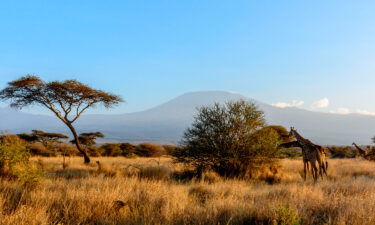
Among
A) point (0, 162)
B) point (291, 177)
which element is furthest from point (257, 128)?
point (0, 162)

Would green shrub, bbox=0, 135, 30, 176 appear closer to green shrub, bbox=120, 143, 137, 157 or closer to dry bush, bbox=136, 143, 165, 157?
green shrub, bbox=120, 143, 137, 157

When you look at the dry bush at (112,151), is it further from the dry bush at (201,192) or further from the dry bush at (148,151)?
the dry bush at (201,192)

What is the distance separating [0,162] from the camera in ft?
30.5

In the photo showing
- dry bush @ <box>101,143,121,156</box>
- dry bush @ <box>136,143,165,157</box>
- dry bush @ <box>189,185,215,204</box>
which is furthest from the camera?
dry bush @ <box>136,143,165,157</box>

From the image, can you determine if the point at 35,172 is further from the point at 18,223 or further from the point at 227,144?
the point at 227,144

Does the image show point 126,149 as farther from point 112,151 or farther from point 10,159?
point 10,159

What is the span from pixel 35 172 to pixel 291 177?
10044 millimetres

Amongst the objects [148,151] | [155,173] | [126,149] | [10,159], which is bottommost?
[148,151]

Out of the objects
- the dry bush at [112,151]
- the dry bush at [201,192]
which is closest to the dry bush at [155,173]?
the dry bush at [201,192]

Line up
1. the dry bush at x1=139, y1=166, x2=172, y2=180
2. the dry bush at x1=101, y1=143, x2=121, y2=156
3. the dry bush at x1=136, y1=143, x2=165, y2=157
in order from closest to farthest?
the dry bush at x1=139, y1=166, x2=172, y2=180
the dry bush at x1=101, y1=143, x2=121, y2=156
the dry bush at x1=136, y1=143, x2=165, y2=157

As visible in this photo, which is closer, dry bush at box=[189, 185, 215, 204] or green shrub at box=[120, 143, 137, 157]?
dry bush at box=[189, 185, 215, 204]

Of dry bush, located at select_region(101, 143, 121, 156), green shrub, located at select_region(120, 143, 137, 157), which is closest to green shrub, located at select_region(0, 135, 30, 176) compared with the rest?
dry bush, located at select_region(101, 143, 121, 156)

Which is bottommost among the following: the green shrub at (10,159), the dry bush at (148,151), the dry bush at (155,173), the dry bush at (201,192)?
the dry bush at (148,151)

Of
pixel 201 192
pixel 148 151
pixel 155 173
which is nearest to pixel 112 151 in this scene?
pixel 148 151
